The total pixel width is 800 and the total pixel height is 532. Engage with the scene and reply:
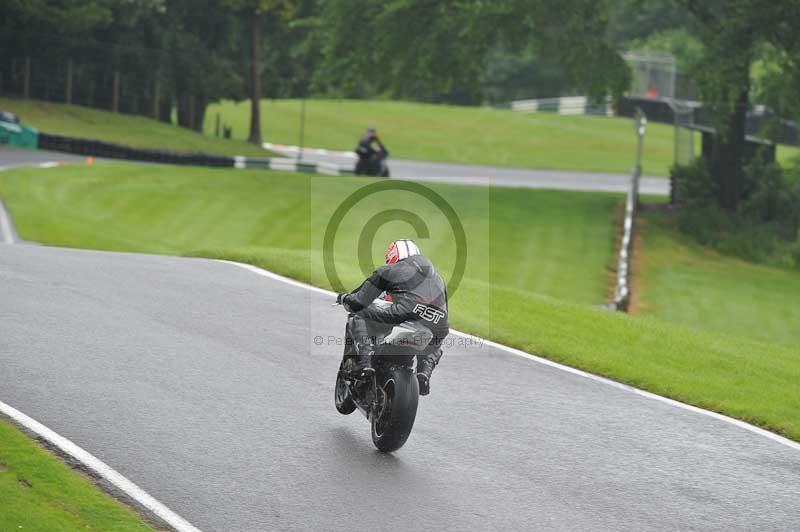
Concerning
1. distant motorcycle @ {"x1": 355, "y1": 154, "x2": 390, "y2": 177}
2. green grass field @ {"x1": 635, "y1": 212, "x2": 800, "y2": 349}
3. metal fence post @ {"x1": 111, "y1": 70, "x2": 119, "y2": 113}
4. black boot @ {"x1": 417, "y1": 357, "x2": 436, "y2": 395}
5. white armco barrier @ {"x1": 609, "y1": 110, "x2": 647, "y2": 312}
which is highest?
metal fence post @ {"x1": 111, "y1": 70, "x2": 119, "y2": 113}

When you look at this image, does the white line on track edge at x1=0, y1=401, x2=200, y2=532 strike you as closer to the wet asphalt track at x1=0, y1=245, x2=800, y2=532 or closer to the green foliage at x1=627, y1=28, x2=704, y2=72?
the wet asphalt track at x1=0, y1=245, x2=800, y2=532

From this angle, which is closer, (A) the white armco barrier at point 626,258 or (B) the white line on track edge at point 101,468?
(B) the white line on track edge at point 101,468

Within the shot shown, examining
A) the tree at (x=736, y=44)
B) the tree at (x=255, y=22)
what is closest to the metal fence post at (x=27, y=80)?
the tree at (x=255, y=22)

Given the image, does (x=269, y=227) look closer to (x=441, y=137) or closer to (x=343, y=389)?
(x=343, y=389)

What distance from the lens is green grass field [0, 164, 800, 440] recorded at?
13.2 m

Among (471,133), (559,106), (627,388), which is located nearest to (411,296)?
(627,388)

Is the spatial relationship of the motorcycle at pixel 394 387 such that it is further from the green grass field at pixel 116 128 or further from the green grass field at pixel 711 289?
the green grass field at pixel 116 128

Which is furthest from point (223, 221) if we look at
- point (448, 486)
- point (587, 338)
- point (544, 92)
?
point (544, 92)

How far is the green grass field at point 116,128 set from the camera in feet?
155

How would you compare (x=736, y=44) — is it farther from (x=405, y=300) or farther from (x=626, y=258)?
(x=405, y=300)

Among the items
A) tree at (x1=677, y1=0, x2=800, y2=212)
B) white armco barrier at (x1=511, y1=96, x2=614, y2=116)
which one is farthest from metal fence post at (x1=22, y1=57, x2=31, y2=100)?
white armco barrier at (x1=511, y1=96, x2=614, y2=116)

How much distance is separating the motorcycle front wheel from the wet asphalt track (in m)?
0.19

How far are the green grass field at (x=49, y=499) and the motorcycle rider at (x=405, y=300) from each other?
2.52 m

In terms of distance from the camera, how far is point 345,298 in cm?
1019
